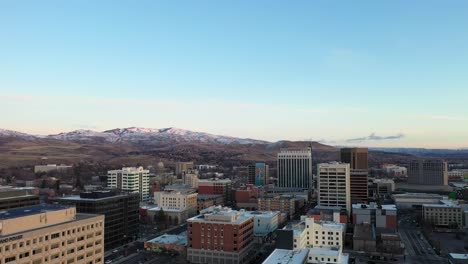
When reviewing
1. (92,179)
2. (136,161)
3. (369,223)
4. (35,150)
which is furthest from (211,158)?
(369,223)

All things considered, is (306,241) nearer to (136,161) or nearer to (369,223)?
(369,223)

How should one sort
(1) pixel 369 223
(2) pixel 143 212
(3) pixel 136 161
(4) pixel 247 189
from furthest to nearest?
(3) pixel 136 161
(4) pixel 247 189
(2) pixel 143 212
(1) pixel 369 223


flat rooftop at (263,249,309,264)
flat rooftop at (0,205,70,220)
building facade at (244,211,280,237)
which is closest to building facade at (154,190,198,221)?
building facade at (244,211,280,237)

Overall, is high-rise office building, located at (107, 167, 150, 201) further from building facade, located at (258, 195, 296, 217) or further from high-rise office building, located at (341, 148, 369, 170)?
high-rise office building, located at (341, 148, 369, 170)

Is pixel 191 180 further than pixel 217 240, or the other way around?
pixel 191 180

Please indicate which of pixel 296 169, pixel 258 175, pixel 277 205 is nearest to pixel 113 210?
pixel 277 205

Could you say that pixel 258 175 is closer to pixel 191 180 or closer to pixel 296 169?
pixel 296 169
